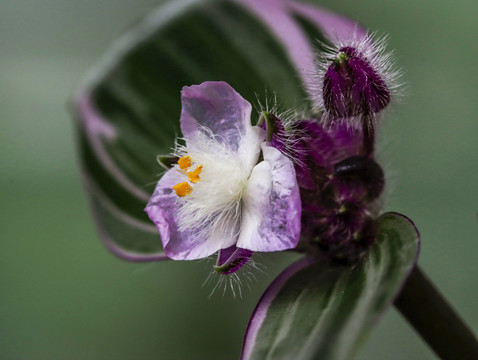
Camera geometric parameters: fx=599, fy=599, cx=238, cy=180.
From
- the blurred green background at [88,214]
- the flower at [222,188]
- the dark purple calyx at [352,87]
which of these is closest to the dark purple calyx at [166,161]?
the flower at [222,188]

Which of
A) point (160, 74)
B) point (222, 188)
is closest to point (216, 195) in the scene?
point (222, 188)

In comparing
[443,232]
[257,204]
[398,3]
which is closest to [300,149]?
[257,204]

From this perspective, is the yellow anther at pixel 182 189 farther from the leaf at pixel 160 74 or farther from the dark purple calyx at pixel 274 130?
the leaf at pixel 160 74

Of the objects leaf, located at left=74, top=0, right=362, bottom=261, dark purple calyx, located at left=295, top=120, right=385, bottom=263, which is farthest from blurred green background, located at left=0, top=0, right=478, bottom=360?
dark purple calyx, located at left=295, top=120, right=385, bottom=263

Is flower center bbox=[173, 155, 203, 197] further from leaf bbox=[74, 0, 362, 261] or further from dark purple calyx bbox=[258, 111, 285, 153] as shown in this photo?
leaf bbox=[74, 0, 362, 261]

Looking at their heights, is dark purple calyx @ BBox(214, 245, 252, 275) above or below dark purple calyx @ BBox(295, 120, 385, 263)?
below

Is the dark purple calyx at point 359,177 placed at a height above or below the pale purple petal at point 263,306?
above

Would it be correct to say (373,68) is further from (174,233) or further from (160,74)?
(160,74)
